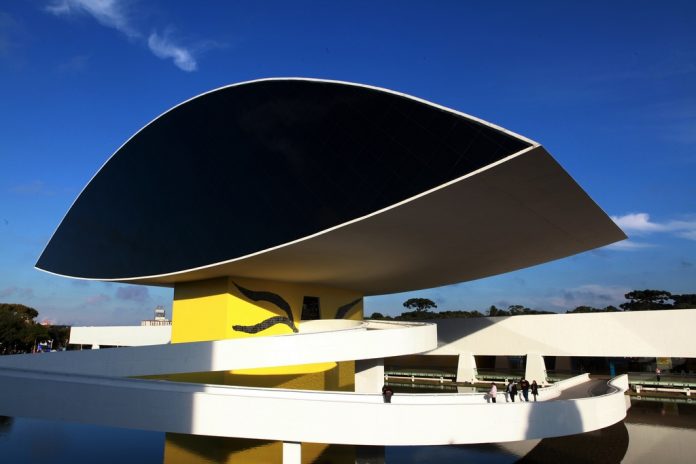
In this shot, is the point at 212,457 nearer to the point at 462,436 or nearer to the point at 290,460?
the point at 290,460

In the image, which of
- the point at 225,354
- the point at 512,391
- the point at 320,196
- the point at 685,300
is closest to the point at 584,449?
the point at 512,391

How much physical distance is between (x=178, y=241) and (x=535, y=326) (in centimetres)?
2169

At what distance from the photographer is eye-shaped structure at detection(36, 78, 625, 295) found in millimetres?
13156

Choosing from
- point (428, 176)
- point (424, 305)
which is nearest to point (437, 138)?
point (428, 176)

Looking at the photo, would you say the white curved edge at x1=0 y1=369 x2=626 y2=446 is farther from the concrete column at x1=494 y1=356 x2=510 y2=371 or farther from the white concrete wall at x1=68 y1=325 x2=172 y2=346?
the concrete column at x1=494 y1=356 x2=510 y2=371

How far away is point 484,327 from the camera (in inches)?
1307

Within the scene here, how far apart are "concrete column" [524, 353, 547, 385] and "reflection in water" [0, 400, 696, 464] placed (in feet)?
40.2

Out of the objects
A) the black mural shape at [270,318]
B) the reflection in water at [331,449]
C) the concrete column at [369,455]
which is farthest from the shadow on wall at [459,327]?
the concrete column at [369,455]

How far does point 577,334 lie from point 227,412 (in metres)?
25.8

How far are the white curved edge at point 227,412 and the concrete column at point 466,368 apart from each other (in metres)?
23.4

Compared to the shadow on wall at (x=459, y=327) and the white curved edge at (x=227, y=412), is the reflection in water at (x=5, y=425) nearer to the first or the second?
the white curved edge at (x=227, y=412)

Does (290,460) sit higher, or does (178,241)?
(178,241)

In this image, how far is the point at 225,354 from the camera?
1418cm

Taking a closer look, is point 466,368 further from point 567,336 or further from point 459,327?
point 567,336
